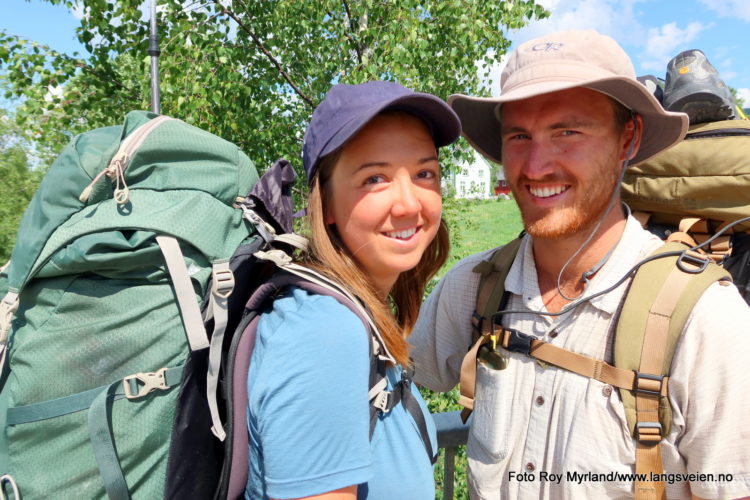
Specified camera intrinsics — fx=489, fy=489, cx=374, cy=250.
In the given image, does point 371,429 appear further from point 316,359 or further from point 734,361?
point 734,361

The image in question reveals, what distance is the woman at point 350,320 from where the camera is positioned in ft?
3.84

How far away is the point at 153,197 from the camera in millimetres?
1377

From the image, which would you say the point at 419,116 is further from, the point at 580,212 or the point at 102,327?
the point at 102,327

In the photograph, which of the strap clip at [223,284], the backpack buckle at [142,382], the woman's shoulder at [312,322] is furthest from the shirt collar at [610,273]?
the backpack buckle at [142,382]

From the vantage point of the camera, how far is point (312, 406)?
117cm

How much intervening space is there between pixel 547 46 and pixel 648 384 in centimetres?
136

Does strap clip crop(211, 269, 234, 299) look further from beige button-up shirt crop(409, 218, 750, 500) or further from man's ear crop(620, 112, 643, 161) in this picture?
man's ear crop(620, 112, 643, 161)

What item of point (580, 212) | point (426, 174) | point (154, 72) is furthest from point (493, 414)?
point (154, 72)

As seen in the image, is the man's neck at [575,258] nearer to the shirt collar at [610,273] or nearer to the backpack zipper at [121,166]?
the shirt collar at [610,273]

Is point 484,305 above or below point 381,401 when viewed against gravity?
above

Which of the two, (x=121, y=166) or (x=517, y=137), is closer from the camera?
(x=121, y=166)

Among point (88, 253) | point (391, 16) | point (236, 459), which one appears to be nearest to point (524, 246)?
point (236, 459)

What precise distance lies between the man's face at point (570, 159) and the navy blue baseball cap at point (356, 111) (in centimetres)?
51

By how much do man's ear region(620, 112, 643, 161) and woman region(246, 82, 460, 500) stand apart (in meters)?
0.84
